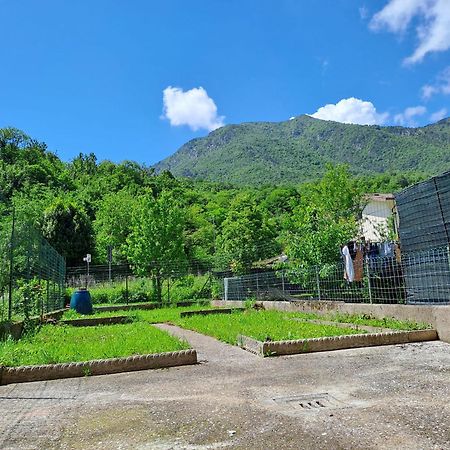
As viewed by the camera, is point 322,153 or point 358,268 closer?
point 358,268

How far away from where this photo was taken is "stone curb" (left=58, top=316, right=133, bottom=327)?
12641mm

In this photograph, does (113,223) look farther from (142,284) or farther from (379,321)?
(379,321)

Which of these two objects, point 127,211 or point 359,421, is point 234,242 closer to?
point 127,211

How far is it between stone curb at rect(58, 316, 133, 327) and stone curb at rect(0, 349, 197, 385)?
282 inches

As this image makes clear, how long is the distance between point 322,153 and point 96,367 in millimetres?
121054

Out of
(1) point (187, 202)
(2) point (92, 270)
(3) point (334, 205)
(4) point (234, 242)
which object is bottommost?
(2) point (92, 270)

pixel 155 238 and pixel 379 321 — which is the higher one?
pixel 155 238

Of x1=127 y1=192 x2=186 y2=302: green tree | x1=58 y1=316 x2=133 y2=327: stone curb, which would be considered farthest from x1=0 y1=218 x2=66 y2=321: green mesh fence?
x1=127 y1=192 x2=186 y2=302: green tree

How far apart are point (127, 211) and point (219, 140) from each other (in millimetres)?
120885

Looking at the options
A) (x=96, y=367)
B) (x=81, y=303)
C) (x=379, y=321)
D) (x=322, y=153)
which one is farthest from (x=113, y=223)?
(x=322, y=153)

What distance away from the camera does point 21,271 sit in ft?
31.2

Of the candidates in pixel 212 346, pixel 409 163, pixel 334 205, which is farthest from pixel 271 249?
pixel 409 163

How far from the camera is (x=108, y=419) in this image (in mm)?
3475

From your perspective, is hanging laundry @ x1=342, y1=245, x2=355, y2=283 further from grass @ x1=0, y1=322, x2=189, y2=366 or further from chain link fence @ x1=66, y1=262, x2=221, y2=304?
chain link fence @ x1=66, y1=262, x2=221, y2=304
